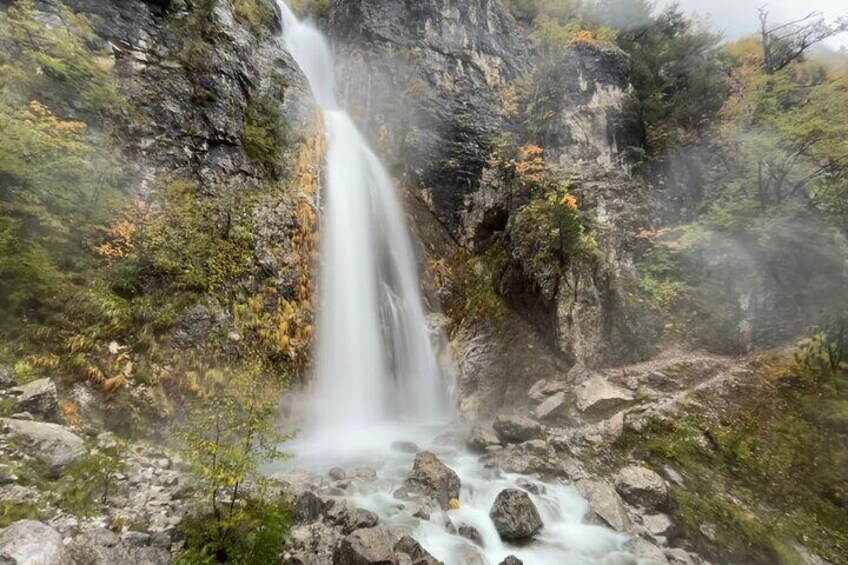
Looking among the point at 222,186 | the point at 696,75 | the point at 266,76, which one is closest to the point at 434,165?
the point at 266,76

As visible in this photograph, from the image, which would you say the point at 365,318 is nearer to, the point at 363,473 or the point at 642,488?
the point at 363,473

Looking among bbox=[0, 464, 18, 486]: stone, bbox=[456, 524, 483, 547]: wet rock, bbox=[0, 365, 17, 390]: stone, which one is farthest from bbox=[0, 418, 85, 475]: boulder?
bbox=[456, 524, 483, 547]: wet rock

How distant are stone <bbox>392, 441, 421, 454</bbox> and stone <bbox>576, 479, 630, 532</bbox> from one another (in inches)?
153

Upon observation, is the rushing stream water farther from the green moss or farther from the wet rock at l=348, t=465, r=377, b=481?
the green moss

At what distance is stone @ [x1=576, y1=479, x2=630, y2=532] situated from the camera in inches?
271

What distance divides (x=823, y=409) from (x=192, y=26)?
19.5 m

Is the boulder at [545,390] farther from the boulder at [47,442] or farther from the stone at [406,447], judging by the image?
the boulder at [47,442]

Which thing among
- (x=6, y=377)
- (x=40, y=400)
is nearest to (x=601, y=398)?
(x=40, y=400)

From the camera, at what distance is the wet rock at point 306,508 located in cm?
598

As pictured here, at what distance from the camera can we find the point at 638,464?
27.0 feet

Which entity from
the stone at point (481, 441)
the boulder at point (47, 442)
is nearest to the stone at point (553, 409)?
the stone at point (481, 441)

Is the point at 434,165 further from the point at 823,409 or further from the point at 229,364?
the point at 823,409

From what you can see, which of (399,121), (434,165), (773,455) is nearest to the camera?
(773,455)

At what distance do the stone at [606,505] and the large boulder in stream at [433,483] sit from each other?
2368mm
